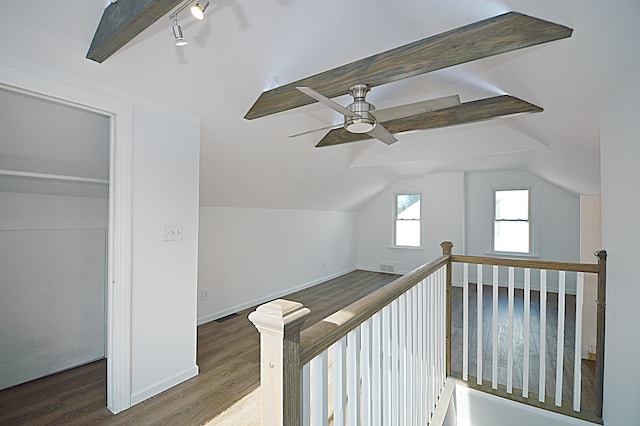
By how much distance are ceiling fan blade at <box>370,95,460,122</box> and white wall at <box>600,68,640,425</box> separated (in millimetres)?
827

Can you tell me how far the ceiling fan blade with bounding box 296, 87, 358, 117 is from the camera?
1782 mm

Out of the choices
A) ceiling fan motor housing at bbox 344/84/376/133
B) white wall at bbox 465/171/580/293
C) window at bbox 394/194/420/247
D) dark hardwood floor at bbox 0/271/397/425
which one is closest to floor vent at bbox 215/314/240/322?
dark hardwood floor at bbox 0/271/397/425

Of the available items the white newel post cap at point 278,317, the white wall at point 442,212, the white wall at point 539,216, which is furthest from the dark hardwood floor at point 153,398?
the white wall at point 539,216

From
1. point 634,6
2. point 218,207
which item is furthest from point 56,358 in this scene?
point 634,6

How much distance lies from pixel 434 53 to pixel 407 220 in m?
5.35

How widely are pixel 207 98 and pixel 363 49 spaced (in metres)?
1.34

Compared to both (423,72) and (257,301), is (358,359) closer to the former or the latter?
(423,72)

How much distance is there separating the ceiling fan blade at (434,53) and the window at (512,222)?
4985 mm

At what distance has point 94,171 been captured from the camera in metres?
2.61

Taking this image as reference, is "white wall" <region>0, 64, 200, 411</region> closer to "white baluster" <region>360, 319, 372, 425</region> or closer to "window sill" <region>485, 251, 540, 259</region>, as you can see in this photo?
"white baluster" <region>360, 319, 372, 425</region>

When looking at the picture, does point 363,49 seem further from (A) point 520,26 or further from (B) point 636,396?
(B) point 636,396

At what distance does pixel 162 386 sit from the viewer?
7.55 ft

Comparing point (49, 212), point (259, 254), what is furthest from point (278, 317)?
point (259, 254)

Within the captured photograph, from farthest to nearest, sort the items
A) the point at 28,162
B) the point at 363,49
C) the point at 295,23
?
1. the point at 363,49
2. the point at 28,162
3. the point at 295,23
